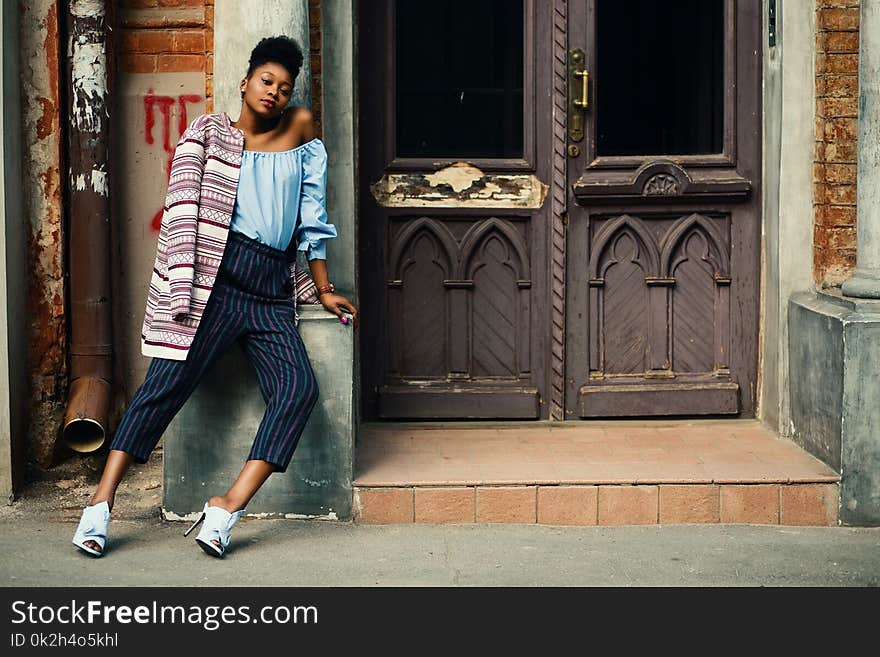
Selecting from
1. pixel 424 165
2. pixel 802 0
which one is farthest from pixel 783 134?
pixel 424 165

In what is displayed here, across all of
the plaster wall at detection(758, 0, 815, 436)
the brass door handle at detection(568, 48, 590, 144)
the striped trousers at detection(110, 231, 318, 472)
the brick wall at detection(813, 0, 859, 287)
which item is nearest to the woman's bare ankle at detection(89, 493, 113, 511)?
the striped trousers at detection(110, 231, 318, 472)

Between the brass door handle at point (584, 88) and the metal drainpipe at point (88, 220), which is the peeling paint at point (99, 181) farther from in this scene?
the brass door handle at point (584, 88)

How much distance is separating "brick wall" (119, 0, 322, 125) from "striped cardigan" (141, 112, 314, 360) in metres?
1.17

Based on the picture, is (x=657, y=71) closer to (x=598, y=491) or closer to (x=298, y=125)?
(x=298, y=125)

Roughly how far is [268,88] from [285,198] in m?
0.42

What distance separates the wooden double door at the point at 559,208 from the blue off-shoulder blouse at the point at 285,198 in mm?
1048

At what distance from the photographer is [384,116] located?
286 inches

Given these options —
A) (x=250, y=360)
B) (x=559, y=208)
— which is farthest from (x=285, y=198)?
(x=559, y=208)

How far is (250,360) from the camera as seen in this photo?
6230mm

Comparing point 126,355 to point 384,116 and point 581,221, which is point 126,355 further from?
point 581,221

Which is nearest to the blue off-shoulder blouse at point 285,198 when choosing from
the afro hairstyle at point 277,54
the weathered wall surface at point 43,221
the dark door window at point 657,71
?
the afro hairstyle at point 277,54

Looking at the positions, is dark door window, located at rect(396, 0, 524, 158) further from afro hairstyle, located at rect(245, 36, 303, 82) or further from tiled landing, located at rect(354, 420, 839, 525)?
tiled landing, located at rect(354, 420, 839, 525)

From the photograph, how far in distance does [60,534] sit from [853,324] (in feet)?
10.8

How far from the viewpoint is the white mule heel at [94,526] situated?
19.4ft
